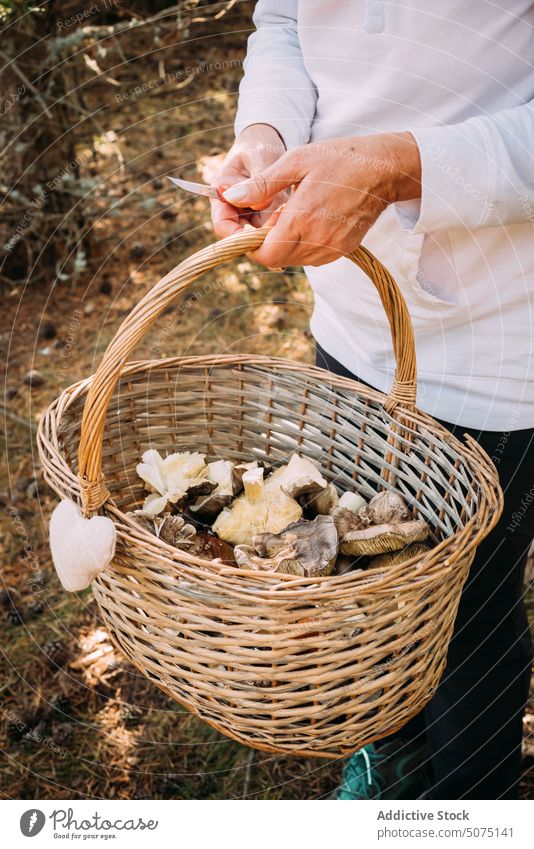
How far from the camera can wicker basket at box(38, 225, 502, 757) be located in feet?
2.03

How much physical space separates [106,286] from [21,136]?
0.47 meters

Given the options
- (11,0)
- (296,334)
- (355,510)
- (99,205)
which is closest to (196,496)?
(355,510)

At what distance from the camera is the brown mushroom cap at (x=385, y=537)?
2.46ft

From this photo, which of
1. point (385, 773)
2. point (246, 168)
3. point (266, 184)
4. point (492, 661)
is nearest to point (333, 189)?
point (266, 184)

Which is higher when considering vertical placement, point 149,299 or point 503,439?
point 149,299

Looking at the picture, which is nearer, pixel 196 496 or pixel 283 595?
pixel 283 595

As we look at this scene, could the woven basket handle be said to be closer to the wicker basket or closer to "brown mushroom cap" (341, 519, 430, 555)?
the wicker basket

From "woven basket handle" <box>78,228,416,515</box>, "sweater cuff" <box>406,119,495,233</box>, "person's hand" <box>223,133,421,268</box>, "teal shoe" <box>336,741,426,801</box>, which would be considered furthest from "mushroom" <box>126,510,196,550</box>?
"teal shoe" <box>336,741,426,801</box>

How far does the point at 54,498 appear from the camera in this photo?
1655 millimetres

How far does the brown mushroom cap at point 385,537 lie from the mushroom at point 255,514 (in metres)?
0.11

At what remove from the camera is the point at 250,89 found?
0.91 metres

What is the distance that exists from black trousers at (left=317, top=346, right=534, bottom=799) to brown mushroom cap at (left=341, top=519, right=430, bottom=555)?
148mm

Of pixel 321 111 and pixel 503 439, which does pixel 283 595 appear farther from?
pixel 321 111

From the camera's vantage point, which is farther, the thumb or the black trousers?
the black trousers
